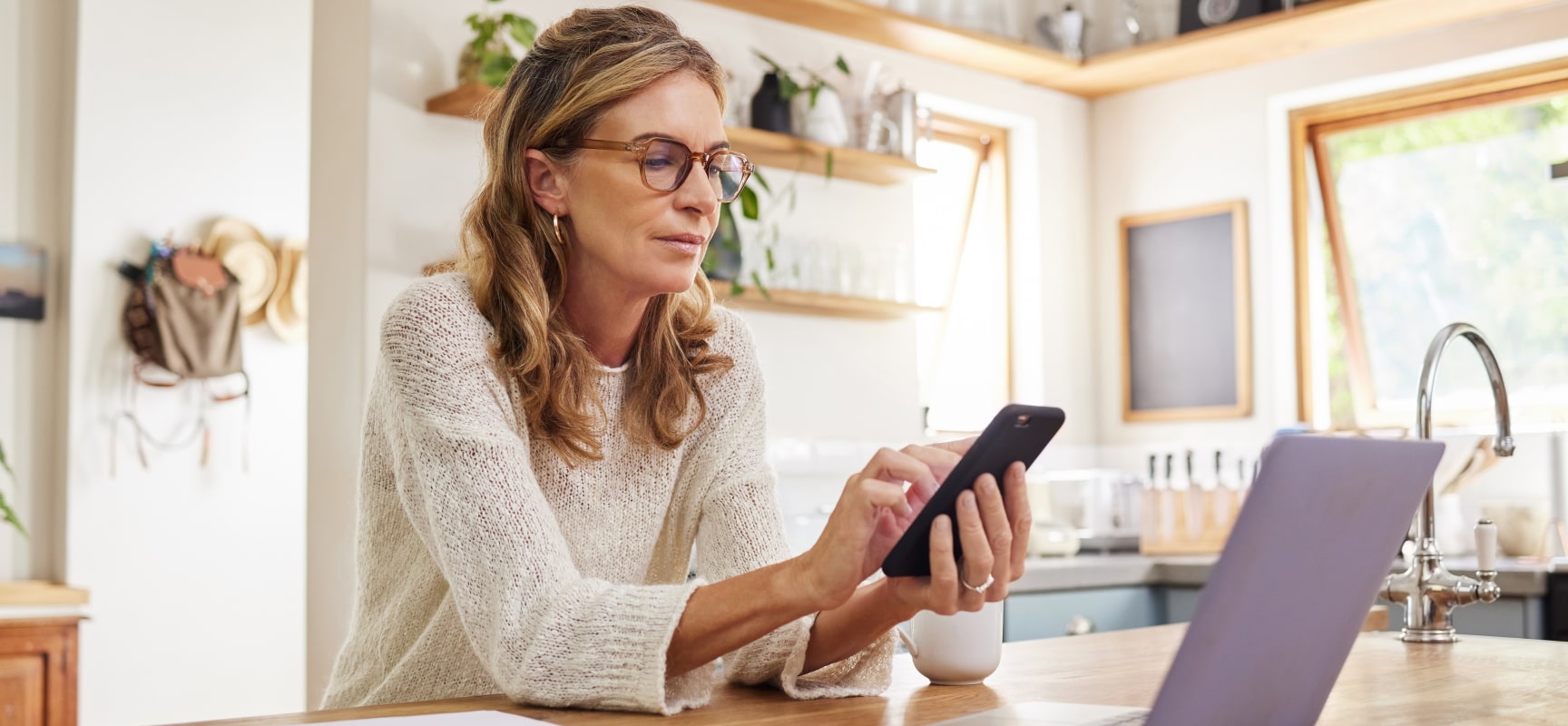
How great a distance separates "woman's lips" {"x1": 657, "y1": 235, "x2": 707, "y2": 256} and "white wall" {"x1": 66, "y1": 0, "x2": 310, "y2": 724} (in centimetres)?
341

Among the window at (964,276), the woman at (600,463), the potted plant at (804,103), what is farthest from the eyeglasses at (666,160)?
the window at (964,276)

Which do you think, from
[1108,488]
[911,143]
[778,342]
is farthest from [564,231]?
[1108,488]

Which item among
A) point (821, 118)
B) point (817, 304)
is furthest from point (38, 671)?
point (821, 118)

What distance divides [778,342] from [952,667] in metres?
2.69

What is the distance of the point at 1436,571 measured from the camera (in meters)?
1.94

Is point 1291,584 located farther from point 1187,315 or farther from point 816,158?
point 1187,315

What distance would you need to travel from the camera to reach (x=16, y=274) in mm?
4184

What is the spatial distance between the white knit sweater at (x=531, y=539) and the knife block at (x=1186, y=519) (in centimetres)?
266

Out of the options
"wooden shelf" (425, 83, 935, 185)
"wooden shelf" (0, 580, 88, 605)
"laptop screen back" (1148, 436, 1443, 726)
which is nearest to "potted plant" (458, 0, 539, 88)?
"wooden shelf" (425, 83, 935, 185)

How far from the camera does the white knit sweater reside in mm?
1228

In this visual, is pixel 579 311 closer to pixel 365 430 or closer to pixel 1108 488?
pixel 365 430

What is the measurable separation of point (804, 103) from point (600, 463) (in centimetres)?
256

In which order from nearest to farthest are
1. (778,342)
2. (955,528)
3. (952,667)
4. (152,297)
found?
(955,528) < (952,667) < (778,342) < (152,297)

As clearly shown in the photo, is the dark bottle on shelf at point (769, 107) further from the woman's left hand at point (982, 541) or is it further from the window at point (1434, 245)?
the woman's left hand at point (982, 541)
